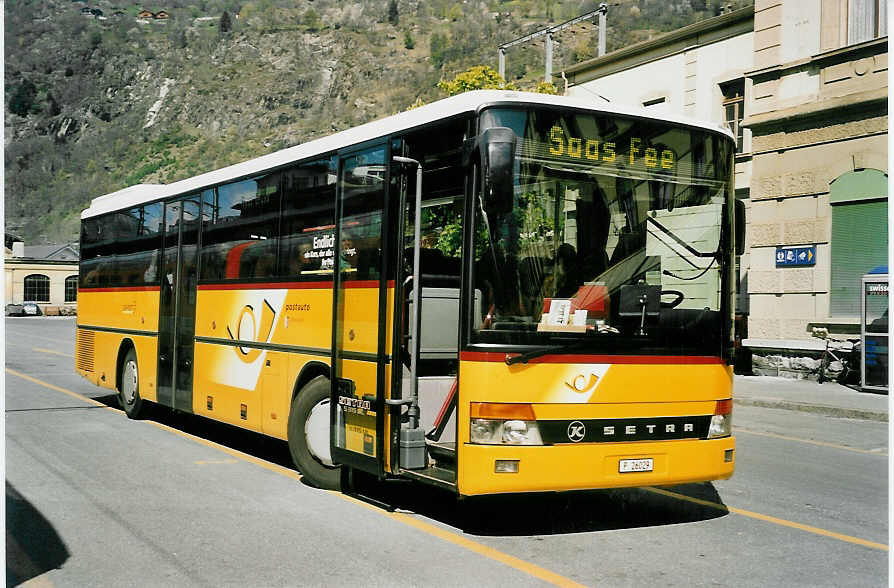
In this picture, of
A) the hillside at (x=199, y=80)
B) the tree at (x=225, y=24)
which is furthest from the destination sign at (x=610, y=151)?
the tree at (x=225, y=24)

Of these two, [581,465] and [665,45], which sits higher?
[665,45]

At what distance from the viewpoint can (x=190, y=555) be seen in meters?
6.20

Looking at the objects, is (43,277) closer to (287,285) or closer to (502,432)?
(287,285)

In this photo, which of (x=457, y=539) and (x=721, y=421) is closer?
(x=457, y=539)

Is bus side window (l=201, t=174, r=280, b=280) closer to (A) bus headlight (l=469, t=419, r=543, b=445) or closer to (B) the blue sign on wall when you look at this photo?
(A) bus headlight (l=469, t=419, r=543, b=445)

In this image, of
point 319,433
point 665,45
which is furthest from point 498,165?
point 665,45

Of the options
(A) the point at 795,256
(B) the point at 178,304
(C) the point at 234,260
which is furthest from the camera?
(A) the point at 795,256

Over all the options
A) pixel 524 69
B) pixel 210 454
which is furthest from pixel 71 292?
pixel 210 454

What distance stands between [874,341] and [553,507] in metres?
Result: 12.7

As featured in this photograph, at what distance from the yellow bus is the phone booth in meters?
11.8

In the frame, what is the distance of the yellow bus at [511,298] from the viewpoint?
21.1ft

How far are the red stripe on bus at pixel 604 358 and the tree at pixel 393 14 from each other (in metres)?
159

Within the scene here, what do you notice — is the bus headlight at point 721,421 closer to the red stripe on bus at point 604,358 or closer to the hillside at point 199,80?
the red stripe on bus at point 604,358

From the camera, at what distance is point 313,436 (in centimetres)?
846
